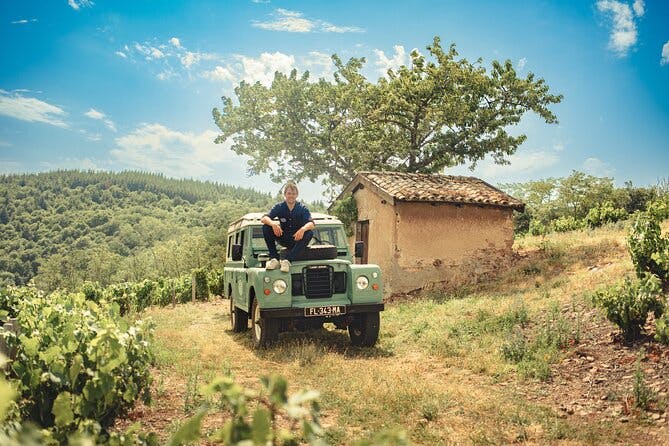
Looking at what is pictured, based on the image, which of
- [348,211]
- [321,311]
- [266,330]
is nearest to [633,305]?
[321,311]

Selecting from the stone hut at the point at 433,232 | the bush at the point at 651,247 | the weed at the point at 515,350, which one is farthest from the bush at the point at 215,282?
the bush at the point at 651,247

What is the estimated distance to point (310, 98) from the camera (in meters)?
32.0

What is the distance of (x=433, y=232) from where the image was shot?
52.9 ft

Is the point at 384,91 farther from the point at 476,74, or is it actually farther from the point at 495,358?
the point at 495,358

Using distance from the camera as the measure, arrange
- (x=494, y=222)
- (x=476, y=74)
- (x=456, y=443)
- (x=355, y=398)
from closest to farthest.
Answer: (x=456, y=443), (x=355, y=398), (x=494, y=222), (x=476, y=74)

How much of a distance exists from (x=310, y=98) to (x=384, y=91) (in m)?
7.56

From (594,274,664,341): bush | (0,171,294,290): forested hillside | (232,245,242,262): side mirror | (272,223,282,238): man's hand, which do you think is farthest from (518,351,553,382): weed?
(0,171,294,290): forested hillside

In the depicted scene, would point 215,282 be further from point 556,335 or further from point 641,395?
point 641,395

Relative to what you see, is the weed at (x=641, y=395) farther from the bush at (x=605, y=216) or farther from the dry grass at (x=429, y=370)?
the bush at (x=605, y=216)

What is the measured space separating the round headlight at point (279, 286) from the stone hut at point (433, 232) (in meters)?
8.13

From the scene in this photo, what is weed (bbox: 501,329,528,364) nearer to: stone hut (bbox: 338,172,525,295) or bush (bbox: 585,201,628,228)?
stone hut (bbox: 338,172,525,295)

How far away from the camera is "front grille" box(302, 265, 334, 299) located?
8.20 m

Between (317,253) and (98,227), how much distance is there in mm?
112674

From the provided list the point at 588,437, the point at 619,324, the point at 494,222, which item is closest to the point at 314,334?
the point at 619,324
